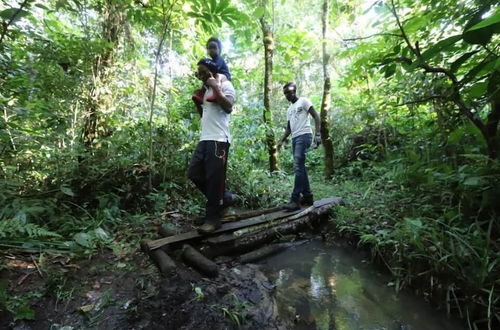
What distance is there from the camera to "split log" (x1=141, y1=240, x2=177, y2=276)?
2.79 m

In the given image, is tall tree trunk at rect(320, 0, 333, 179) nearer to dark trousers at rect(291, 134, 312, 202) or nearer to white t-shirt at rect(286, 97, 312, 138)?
white t-shirt at rect(286, 97, 312, 138)

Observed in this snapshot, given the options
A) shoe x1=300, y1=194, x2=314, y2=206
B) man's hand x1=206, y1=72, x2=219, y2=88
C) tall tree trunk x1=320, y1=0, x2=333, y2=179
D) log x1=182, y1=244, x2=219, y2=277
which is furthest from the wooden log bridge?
tall tree trunk x1=320, y1=0, x2=333, y2=179

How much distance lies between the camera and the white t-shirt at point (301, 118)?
5102 millimetres

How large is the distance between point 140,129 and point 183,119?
0.95m

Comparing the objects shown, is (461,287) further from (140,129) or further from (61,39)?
(61,39)

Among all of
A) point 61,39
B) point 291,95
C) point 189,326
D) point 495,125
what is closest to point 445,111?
point 495,125

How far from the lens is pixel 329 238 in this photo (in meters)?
4.72

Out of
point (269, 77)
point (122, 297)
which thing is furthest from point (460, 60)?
point (269, 77)

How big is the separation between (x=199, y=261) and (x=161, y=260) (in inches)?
15.7

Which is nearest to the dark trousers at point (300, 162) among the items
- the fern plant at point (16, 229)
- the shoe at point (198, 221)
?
the shoe at point (198, 221)

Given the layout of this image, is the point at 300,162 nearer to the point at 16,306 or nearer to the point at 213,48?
the point at 213,48

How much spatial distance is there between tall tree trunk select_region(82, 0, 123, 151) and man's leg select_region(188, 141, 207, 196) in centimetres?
221

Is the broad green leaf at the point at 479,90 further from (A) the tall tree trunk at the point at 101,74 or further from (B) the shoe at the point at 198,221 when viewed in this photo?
(A) the tall tree trunk at the point at 101,74

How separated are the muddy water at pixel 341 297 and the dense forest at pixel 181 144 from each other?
243 millimetres
